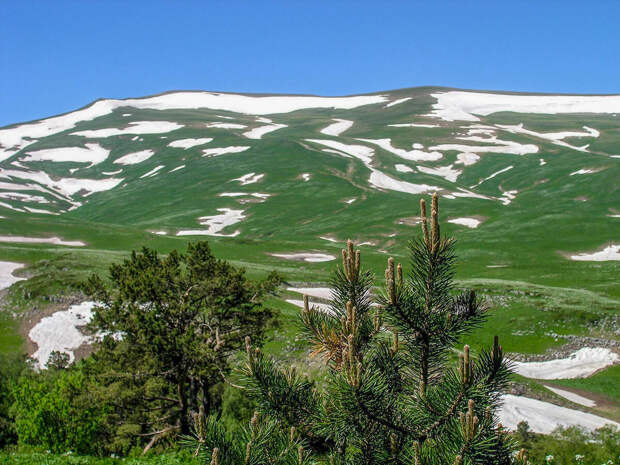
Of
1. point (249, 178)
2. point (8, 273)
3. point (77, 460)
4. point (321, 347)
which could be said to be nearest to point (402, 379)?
point (321, 347)

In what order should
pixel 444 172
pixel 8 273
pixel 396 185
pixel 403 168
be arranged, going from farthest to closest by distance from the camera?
pixel 444 172 < pixel 403 168 < pixel 396 185 < pixel 8 273

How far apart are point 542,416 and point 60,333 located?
109 ft

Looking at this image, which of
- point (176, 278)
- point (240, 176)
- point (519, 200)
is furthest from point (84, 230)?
point (519, 200)

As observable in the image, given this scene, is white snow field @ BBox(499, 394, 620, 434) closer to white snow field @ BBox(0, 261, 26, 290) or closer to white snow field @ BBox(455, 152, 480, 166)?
white snow field @ BBox(0, 261, 26, 290)

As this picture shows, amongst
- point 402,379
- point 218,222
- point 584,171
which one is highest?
point 584,171

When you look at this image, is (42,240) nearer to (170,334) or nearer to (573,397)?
(170,334)

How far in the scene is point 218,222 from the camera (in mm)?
139375

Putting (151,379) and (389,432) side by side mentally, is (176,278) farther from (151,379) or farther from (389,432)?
(389,432)

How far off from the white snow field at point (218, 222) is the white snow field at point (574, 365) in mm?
97290

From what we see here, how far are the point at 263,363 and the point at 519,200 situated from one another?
159294 millimetres

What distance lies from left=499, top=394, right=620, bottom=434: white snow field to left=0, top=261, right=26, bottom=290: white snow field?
44827mm

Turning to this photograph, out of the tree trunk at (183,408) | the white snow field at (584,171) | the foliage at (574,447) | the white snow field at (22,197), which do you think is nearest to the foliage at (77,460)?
the tree trunk at (183,408)

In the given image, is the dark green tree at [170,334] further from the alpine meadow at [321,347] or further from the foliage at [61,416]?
the foliage at [61,416]

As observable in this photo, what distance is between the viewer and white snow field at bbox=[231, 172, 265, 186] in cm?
17412
